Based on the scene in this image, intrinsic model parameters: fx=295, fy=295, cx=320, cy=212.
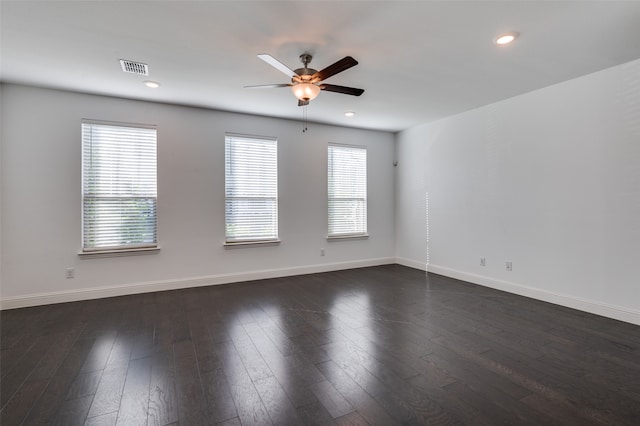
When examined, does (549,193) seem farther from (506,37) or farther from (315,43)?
(315,43)

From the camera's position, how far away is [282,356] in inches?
95.7

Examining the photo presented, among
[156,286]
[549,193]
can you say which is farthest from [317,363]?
[549,193]

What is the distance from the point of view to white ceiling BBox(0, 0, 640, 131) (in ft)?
7.28

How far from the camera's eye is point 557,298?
3643 mm

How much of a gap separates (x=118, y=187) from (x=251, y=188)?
72.1 inches

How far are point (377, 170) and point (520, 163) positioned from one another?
257 centimetres

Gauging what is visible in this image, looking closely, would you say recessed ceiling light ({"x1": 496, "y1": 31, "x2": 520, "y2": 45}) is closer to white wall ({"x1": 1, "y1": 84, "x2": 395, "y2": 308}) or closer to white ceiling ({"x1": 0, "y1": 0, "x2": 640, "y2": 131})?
white ceiling ({"x1": 0, "y1": 0, "x2": 640, "y2": 131})

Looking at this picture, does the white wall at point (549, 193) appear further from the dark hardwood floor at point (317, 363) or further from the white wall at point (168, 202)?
the white wall at point (168, 202)

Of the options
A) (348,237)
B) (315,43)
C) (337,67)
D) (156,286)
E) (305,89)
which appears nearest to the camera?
(337,67)

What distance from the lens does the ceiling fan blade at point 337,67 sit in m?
2.38

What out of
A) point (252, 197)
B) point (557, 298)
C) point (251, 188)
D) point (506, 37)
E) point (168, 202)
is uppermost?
point (506, 37)

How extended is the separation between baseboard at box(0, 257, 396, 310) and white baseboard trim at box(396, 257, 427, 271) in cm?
94

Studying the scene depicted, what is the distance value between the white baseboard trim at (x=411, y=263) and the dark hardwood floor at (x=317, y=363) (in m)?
1.74

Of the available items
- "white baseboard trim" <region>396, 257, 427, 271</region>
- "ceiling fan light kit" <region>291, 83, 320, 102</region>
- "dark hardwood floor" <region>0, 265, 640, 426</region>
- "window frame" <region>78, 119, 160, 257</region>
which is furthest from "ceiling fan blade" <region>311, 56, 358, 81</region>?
"white baseboard trim" <region>396, 257, 427, 271</region>
